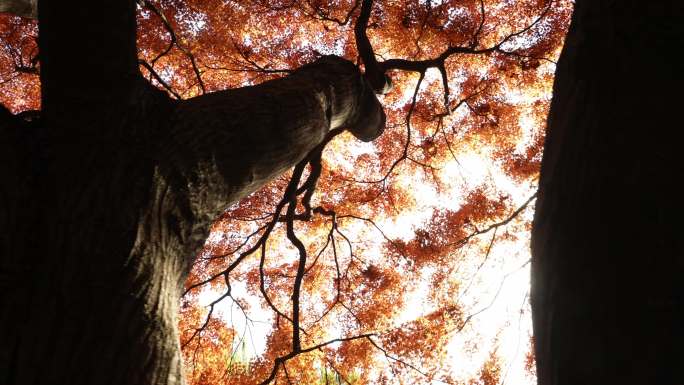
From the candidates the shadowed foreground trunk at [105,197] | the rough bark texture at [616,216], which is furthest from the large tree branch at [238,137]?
the rough bark texture at [616,216]

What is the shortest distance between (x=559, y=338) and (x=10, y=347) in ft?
4.73

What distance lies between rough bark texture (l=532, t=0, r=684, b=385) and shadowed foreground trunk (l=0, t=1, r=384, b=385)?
123cm

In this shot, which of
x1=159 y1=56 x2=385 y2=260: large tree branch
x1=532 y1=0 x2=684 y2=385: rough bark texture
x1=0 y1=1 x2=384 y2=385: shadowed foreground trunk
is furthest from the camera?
x1=159 y1=56 x2=385 y2=260: large tree branch

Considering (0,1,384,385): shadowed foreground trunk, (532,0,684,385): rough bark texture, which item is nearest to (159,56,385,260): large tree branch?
(0,1,384,385): shadowed foreground trunk

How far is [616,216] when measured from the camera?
756mm

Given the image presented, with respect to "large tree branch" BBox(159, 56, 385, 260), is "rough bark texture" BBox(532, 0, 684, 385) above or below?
below

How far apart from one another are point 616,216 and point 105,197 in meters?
1.56

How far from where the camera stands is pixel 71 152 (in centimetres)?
170

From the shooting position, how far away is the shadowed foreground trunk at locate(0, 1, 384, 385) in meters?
1.34

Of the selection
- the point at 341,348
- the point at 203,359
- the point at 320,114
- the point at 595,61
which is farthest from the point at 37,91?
the point at 595,61

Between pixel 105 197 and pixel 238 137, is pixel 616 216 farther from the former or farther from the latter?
pixel 238 137

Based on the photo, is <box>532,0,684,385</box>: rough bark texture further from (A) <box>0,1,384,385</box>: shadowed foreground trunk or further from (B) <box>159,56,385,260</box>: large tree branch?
(B) <box>159,56,385,260</box>: large tree branch

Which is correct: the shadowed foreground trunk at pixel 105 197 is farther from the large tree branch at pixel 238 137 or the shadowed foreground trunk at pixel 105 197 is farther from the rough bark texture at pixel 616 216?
the rough bark texture at pixel 616 216

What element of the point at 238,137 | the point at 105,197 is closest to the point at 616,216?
the point at 105,197
